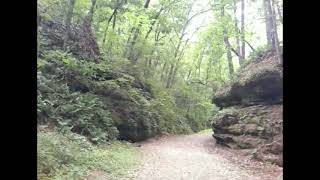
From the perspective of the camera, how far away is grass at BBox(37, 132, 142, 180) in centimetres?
798

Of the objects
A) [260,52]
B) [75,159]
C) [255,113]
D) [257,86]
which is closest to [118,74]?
[257,86]

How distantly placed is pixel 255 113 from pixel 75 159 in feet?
28.0

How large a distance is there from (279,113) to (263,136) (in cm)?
127

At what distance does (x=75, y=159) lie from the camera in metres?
9.43

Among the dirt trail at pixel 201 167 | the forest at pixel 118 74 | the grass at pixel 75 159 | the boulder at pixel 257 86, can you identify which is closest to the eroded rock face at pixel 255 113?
the boulder at pixel 257 86

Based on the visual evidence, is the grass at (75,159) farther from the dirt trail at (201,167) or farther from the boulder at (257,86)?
the boulder at (257,86)

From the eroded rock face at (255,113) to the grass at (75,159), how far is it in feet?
15.4

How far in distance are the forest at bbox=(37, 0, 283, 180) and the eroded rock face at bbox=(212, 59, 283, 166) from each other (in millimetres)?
958

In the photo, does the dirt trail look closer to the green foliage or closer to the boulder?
the boulder

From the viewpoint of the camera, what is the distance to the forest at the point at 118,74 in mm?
10898

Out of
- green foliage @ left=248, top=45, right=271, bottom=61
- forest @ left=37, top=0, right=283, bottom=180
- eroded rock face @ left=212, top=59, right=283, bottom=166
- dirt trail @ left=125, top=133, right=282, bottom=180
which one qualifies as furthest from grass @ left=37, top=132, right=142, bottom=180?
green foliage @ left=248, top=45, right=271, bottom=61
